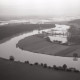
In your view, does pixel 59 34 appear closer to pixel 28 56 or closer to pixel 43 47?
pixel 43 47

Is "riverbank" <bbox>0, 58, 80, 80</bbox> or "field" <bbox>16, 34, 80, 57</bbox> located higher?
"field" <bbox>16, 34, 80, 57</bbox>

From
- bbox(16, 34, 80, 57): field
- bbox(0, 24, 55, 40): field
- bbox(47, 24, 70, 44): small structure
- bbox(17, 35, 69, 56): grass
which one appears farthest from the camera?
bbox(0, 24, 55, 40): field

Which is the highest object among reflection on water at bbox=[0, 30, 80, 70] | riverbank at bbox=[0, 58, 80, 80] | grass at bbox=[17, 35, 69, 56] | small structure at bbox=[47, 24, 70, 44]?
small structure at bbox=[47, 24, 70, 44]

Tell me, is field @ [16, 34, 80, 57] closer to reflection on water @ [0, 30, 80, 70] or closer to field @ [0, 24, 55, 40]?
reflection on water @ [0, 30, 80, 70]

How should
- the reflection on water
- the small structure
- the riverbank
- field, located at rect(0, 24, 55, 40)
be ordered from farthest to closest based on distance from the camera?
field, located at rect(0, 24, 55, 40) → the small structure → the reflection on water → the riverbank

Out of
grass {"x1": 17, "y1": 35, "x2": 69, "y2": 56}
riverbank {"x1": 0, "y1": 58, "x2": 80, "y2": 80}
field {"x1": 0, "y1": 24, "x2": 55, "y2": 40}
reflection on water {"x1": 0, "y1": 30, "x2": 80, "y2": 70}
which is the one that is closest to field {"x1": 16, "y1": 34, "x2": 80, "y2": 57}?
grass {"x1": 17, "y1": 35, "x2": 69, "y2": 56}

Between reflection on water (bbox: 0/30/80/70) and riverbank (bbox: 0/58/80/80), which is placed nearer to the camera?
riverbank (bbox: 0/58/80/80)

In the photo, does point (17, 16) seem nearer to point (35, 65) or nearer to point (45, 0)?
point (45, 0)
